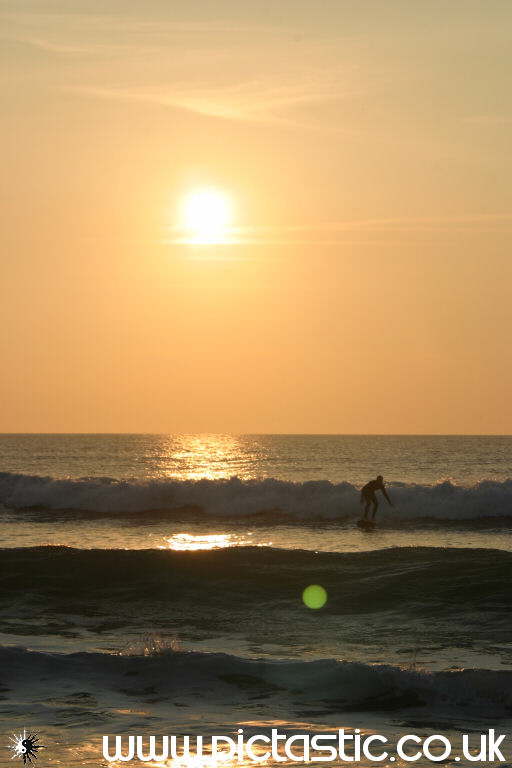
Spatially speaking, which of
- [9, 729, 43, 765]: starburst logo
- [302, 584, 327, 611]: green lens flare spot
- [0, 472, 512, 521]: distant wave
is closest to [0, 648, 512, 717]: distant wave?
[9, 729, 43, 765]: starburst logo

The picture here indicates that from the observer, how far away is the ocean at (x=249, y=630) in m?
11.5

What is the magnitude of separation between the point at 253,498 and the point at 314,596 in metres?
24.4

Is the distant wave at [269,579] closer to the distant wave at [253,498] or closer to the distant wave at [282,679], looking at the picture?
the distant wave at [282,679]

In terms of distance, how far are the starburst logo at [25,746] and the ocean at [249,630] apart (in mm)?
114

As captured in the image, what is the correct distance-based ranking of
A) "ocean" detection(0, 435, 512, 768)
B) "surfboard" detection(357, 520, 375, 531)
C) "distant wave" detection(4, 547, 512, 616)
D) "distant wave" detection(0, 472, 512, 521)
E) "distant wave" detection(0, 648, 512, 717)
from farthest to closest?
"distant wave" detection(0, 472, 512, 521), "surfboard" detection(357, 520, 375, 531), "distant wave" detection(4, 547, 512, 616), "distant wave" detection(0, 648, 512, 717), "ocean" detection(0, 435, 512, 768)

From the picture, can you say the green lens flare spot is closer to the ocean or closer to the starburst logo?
the ocean

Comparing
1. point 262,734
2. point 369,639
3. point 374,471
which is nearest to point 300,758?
point 262,734

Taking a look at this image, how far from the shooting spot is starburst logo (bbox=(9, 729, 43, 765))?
9.68 m

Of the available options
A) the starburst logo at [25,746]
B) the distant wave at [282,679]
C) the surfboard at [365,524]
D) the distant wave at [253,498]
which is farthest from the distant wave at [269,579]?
the distant wave at [253,498]

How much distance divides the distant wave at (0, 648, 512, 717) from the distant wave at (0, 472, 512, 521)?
26094 millimetres

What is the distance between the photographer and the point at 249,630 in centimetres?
1692

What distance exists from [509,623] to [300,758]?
318 inches

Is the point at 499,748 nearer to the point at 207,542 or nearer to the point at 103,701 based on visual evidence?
the point at 103,701

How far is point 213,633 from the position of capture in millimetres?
16750
